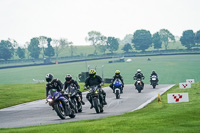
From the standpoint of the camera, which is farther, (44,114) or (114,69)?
(114,69)

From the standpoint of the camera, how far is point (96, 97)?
62.8 ft

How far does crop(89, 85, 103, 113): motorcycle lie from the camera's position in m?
19.2

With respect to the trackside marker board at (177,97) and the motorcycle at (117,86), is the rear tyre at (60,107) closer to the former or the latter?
the trackside marker board at (177,97)

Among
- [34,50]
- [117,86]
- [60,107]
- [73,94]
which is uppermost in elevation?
[34,50]

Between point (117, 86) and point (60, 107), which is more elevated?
point (60, 107)

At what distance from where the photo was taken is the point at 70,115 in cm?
1780

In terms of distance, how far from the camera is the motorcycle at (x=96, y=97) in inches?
Answer: 755

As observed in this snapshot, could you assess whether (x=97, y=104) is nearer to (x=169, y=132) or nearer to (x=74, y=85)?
(x=74, y=85)

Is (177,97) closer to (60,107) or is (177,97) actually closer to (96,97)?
(96,97)

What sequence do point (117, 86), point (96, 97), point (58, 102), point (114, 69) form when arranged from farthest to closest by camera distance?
point (114, 69), point (117, 86), point (96, 97), point (58, 102)

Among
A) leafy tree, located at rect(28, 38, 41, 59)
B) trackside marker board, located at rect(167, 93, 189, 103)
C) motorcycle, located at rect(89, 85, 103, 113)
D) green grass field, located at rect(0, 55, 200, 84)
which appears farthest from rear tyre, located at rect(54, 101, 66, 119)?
leafy tree, located at rect(28, 38, 41, 59)

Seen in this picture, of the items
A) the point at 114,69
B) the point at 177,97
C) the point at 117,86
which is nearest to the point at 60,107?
the point at 177,97

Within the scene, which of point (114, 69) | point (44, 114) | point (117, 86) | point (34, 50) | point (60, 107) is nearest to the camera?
point (60, 107)

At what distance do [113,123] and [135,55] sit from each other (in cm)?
13867
